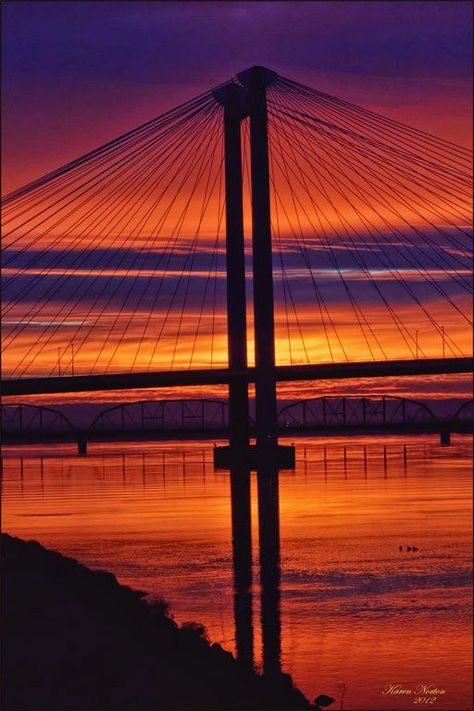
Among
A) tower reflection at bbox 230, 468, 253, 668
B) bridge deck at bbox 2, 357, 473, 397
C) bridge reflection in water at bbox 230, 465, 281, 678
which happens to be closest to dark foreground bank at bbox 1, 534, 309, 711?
tower reflection at bbox 230, 468, 253, 668

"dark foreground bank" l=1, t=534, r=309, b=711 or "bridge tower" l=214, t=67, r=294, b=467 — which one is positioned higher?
"bridge tower" l=214, t=67, r=294, b=467

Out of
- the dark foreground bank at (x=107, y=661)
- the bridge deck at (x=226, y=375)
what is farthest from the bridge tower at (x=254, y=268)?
the dark foreground bank at (x=107, y=661)

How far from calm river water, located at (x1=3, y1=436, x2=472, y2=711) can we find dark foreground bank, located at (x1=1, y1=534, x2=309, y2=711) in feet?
3.81

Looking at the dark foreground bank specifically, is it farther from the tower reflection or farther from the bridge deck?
the bridge deck

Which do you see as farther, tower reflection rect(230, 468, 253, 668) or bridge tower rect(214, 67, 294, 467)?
bridge tower rect(214, 67, 294, 467)

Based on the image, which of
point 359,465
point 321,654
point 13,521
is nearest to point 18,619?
point 321,654

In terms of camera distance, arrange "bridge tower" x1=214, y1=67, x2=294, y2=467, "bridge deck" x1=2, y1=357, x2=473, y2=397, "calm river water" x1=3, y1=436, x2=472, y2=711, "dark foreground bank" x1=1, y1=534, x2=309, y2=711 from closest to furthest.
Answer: "dark foreground bank" x1=1, y1=534, x2=309, y2=711 < "calm river water" x1=3, y1=436, x2=472, y2=711 < "bridge deck" x1=2, y1=357, x2=473, y2=397 < "bridge tower" x1=214, y1=67, x2=294, y2=467

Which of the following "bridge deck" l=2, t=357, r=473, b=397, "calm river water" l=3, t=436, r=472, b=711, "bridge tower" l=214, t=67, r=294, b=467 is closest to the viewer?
"calm river water" l=3, t=436, r=472, b=711

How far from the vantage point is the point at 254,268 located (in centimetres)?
4081

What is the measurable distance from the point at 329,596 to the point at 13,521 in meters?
17.3

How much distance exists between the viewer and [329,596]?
64.1ft

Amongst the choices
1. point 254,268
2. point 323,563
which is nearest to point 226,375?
point 254,268

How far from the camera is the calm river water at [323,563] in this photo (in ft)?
48.1

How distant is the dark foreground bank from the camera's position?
11.0 m
